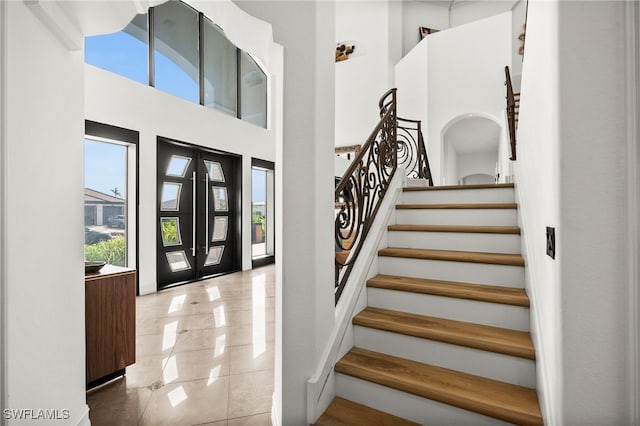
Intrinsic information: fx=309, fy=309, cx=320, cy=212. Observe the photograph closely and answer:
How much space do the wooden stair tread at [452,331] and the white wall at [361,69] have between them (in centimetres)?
710

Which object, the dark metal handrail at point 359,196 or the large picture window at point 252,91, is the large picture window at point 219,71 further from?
the dark metal handrail at point 359,196

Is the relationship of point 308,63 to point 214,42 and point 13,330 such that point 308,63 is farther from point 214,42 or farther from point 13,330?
point 214,42

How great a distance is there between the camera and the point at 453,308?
1.90 metres

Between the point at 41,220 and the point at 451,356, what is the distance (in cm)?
204

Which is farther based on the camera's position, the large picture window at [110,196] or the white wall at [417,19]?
the white wall at [417,19]

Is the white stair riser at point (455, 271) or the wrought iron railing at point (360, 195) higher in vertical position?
the wrought iron railing at point (360, 195)

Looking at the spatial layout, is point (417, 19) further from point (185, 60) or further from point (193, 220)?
point (193, 220)

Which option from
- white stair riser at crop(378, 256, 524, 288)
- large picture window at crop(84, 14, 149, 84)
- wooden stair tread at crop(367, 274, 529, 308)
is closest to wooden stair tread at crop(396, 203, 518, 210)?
white stair riser at crop(378, 256, 524, 288)

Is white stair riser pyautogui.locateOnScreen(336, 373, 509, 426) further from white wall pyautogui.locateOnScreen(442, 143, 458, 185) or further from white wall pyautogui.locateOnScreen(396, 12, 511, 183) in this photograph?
white wall pyautogui.locateOnScreen(442, 143, 458, 185)

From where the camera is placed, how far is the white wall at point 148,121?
12.5 ft

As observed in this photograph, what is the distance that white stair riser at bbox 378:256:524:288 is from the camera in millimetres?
1970

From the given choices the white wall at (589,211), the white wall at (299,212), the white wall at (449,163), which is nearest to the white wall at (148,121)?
the white wall at (299,212)

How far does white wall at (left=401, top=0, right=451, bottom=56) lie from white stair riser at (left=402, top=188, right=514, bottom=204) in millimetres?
6763

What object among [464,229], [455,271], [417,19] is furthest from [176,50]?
[417,19]
